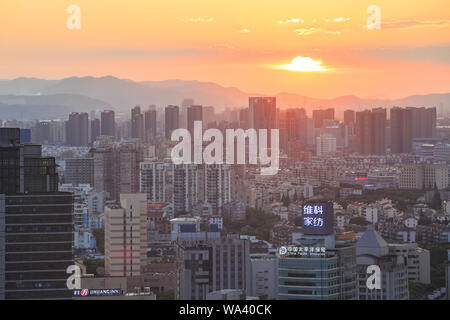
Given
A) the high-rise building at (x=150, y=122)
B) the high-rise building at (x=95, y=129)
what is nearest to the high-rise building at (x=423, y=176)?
the high-rise building at (x=150, y=122)

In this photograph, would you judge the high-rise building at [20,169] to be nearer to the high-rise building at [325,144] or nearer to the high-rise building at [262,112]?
the high-rise building at [262,112]

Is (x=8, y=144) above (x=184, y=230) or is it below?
above

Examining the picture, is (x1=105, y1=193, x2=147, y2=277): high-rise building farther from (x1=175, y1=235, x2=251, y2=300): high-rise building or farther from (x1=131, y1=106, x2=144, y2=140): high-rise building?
(x1=131, y1=106, x2=144, y2=140): high-rise building

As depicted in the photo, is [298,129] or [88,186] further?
[298,129]

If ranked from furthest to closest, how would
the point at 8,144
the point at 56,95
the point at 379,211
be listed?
1. the point at 379,211
2. the point at 56,95
3. the point at 8,144

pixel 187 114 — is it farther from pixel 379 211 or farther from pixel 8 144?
Answer: pixel 8 144

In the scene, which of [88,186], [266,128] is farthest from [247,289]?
[266,128]

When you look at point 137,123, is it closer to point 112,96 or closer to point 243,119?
point 243,119

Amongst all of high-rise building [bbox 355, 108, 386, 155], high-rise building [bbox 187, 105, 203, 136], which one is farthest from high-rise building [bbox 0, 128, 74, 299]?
high-rise building [bbox 355, 108, 386, 155]
